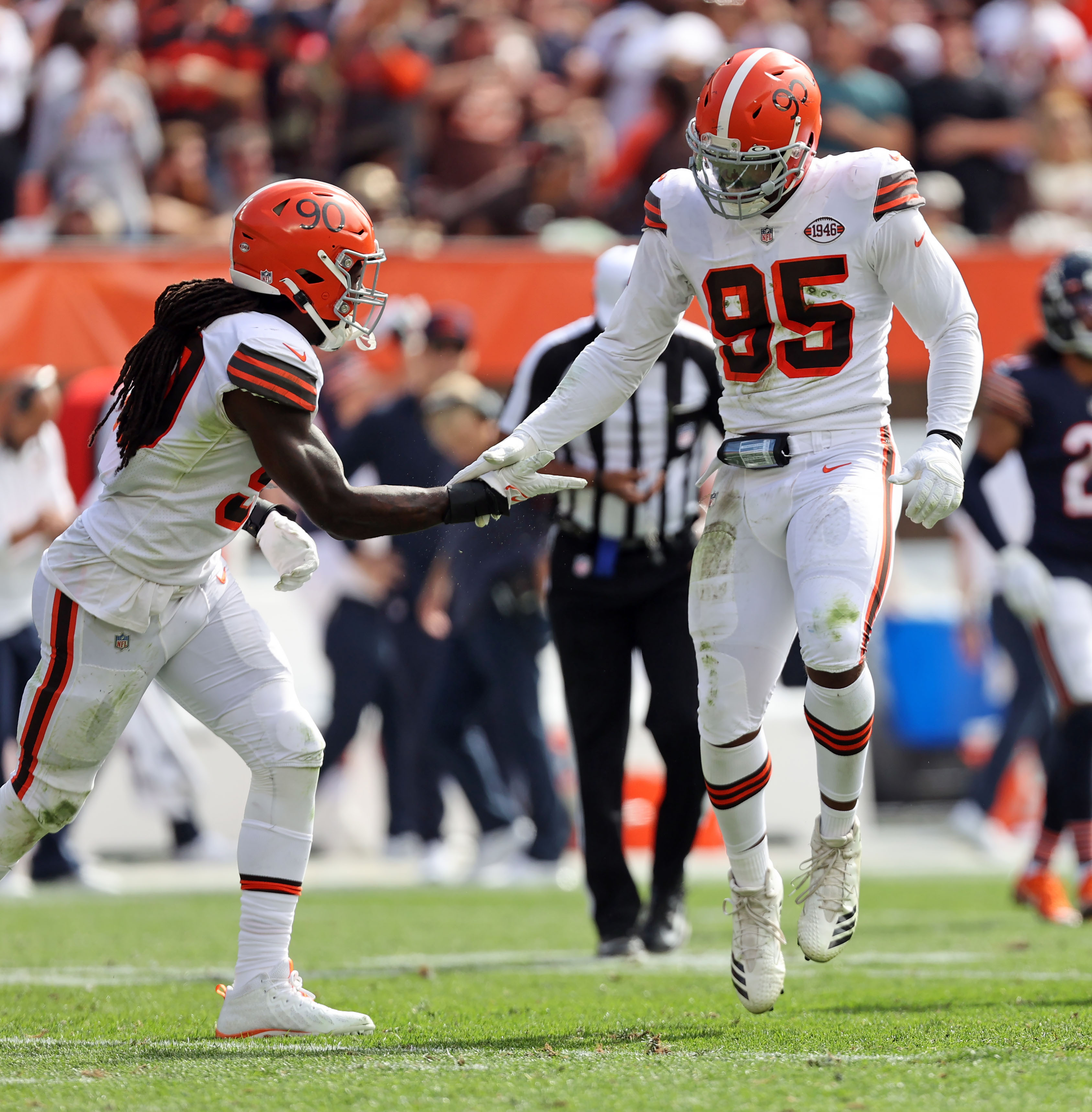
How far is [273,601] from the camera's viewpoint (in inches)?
373

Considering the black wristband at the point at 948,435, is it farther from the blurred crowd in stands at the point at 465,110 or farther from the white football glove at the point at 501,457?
the blurred crowd in stands at the point at 465,110

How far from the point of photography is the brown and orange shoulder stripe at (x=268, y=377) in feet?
11.9

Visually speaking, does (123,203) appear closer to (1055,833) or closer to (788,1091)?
(1055,833)

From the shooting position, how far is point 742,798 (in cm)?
411

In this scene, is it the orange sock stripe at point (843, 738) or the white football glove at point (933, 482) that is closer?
the white football glove at point (933, 482)

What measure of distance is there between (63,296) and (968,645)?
18.5 ft

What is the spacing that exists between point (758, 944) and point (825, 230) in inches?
65.1

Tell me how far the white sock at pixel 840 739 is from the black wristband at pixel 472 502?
817 mm

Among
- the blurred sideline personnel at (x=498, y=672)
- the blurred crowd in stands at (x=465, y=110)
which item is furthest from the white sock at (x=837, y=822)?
the blurred crowd in stands at (x=465, y=110)

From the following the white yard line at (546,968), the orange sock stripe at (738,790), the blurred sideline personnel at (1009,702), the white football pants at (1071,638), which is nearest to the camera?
the orange sock stripe at (738,790)

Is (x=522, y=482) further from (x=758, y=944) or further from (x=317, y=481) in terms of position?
(x=758, y=944)

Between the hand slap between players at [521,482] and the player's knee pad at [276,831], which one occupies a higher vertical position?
the hand slap between players at [521,482]

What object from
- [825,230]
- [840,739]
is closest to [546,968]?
[840,739]

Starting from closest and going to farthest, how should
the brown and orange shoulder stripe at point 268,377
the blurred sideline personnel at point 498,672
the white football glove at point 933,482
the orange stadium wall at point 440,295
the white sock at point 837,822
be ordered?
the brown and orange shoulder stripe at point 268,377, the white football glove at point 933,482, the white sock at point 837,822, the blurred sideline personnel at point 498,672, the orange stadium wall at point 440,295
